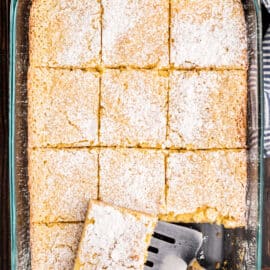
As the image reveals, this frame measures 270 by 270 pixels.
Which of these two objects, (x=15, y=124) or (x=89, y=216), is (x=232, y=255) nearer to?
(x=89, y=216)

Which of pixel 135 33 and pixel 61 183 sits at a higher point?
pixel 135 33

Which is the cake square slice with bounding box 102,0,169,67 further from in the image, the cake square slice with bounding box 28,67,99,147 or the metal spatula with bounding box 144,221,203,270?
the metal spatula with bounding box 144,221,203,270

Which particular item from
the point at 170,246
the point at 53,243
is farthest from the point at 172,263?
the point at 53,243

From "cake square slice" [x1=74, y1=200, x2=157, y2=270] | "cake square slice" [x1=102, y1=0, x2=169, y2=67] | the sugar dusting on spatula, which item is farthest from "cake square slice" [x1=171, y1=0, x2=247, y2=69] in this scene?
the sugar dusting on spatula

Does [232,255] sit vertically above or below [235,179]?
below

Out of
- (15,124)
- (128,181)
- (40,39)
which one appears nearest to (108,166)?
(128,181)

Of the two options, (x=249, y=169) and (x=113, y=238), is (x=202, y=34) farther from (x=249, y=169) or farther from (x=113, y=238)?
(x=113, y=238)

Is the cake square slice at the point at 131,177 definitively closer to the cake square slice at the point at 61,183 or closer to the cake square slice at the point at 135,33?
the cake square slice at the point at 61,183
